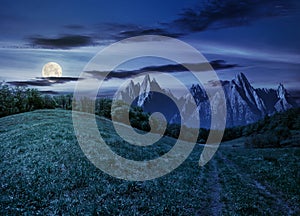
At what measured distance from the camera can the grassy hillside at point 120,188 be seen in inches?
671

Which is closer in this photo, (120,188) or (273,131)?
(120,188)

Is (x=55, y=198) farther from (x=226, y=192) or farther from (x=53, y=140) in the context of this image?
(x=53, y=140)

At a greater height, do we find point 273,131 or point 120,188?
point 120,188

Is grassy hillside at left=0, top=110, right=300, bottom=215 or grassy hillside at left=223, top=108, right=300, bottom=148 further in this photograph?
grassy hillside at left=223, top=108, right=300, bottom=148

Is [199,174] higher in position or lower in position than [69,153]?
lower

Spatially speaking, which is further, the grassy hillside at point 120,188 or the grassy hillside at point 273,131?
the grassy hillside at point 273,131

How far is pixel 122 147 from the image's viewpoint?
3381 cm

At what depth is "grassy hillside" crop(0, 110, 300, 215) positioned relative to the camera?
17031 mm

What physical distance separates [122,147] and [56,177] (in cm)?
1305

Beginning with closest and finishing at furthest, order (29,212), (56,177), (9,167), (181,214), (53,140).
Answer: (29,212), (181,214), (56,177), (9,167), (53,140)

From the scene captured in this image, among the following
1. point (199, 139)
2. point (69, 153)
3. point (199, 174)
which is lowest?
point (199, 139)

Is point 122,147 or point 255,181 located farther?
point 122,147

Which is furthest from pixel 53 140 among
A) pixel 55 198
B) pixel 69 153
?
pixel 55 198

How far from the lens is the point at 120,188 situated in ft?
67.2
